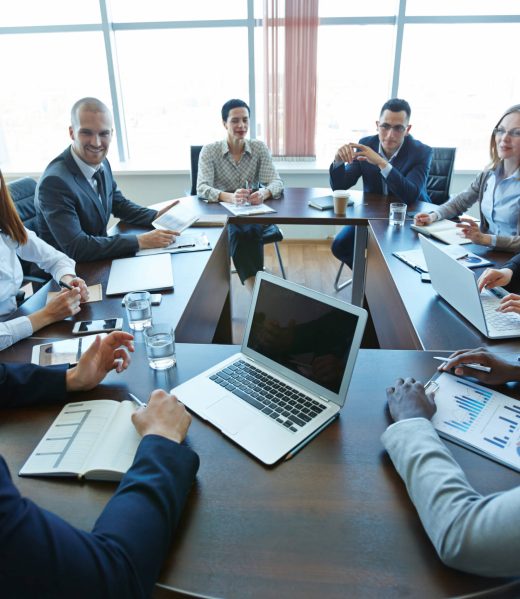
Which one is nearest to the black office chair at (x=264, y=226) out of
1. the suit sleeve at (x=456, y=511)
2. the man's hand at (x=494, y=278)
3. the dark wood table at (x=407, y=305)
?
the dark wood table at (x=407, y=305)

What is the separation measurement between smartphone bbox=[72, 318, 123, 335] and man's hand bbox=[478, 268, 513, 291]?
3.78ft

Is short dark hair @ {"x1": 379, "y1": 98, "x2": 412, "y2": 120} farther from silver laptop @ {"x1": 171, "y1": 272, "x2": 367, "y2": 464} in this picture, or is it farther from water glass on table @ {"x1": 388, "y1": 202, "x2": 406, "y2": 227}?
silver laptop @ {"x1": 171, "y1": 272, "x2": 367, "y2": 464}

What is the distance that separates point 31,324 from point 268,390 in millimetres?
737

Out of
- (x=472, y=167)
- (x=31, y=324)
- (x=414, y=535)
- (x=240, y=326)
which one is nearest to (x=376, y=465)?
(x=414, y=535)

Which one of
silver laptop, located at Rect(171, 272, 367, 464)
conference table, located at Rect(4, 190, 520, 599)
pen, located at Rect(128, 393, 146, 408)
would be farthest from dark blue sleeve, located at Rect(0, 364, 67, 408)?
silver laptop, located at Rect(171, 272, 367, 464)

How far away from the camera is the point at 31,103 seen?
430cm

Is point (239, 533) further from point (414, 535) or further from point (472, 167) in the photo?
point (472, 167)

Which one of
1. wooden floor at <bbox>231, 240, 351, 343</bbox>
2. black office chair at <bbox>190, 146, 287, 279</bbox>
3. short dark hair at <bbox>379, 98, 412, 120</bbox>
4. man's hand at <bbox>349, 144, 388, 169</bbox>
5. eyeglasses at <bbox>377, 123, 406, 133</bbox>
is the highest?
short dark hair at <bbox>379, 98, 412, 120</bbox>

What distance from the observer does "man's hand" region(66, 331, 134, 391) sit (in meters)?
0.99

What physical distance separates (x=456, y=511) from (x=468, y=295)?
74cm

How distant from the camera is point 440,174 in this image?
3.20 m

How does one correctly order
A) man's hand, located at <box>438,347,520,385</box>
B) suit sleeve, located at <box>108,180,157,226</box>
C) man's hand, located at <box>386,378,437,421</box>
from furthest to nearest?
1. suit sleeve, located at <box>108,180,157,226</box>
2. man's hand, located at <box>438,347,520,385</box>
3. man's hand, located at <box>386,378,437,421</box>

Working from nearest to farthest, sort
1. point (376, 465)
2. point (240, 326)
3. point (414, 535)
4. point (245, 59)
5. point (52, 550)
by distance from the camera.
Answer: point (52, 550), point (414, 535), point (376, 465), point (240, 326), point (245, 59)

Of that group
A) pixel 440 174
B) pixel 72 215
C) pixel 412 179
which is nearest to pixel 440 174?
pixel 440 174
